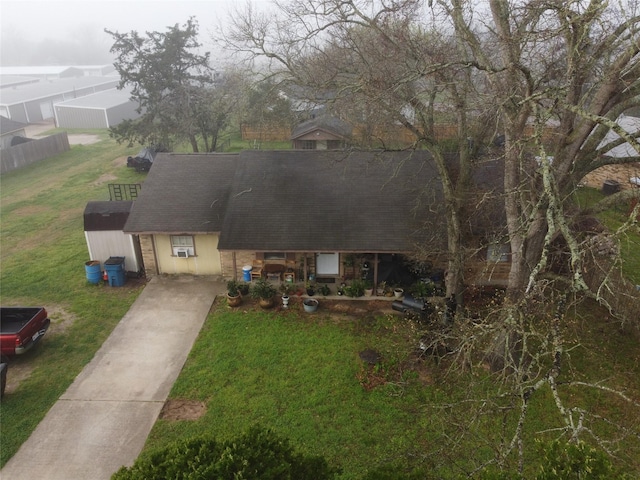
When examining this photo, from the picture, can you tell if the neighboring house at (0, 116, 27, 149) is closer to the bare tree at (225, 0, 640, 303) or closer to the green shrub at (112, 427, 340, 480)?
the bare tree at (225, 0, 640, 303)

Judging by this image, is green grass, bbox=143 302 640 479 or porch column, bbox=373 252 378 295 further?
porch column, bbox=373 252 378 295

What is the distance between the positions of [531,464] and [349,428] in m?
3.79

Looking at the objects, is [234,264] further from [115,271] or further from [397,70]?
[397,70]

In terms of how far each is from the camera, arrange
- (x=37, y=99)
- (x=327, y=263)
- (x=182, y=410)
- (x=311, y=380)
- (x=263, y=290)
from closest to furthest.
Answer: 1. (x=182, y=410)
2. (x=311, y=380)
3. (x=263, y=290)
4. (x=327, y=263)
5. (x=37, y=99)

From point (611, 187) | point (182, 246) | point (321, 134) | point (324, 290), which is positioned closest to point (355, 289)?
point (324, 290)

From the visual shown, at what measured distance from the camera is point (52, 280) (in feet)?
Result: 55.1

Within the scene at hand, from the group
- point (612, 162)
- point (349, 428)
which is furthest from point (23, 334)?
point (612, 162)

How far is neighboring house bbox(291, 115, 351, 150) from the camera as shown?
29875 millimetres

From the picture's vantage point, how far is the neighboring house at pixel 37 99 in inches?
1823

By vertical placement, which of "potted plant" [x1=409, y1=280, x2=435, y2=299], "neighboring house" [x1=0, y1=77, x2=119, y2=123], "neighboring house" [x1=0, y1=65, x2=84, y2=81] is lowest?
"potted plant" [x1=409, y1=280, x2=435, y2=299]

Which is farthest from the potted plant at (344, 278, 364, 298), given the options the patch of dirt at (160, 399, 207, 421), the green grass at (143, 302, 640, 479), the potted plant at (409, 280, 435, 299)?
the patch of dirt at (160, 399, 207, 421)

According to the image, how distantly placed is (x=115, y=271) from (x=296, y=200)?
706 cm

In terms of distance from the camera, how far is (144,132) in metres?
27.3

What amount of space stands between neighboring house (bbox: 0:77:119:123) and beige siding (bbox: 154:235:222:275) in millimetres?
40787
